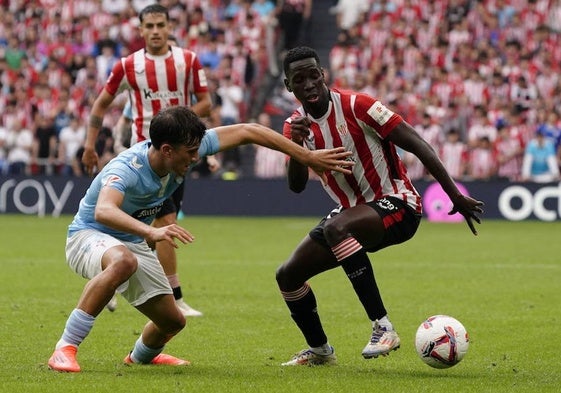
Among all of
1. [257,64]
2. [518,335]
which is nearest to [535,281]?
[518,335]

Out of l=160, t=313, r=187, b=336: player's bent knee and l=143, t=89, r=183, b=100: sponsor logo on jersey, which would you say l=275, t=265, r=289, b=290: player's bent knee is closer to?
l=160, t=313, r=187, b=336: player's bent knee

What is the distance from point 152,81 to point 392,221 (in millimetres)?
3682

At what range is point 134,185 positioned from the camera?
740cm

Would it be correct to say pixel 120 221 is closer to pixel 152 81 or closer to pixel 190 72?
pixel 152 81

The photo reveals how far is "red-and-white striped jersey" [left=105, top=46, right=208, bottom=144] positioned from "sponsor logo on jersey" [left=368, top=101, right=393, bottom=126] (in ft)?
11.2

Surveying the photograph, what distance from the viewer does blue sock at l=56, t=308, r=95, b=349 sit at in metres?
7.34

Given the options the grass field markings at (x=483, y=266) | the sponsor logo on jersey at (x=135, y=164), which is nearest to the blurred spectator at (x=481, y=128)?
the grass field markings at (x=483, y=266)

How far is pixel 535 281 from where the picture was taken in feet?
45.0

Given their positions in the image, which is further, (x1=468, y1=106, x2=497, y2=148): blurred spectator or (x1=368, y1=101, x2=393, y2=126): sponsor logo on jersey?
(x1=468, y1=106, x2=497, y2=148): blurred spectator

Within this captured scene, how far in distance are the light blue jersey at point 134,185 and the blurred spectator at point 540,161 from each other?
16.8 m

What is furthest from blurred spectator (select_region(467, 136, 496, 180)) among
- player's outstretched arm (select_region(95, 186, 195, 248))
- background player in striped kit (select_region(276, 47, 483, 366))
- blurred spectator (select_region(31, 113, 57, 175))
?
player's outstretched arm (select_region(95, 186, 195, 248))

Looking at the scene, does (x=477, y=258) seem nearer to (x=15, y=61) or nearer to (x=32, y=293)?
(x=32, y=293)

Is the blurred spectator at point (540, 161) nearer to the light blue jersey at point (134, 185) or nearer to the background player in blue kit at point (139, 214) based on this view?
the background player in blue kit at point (139, 214)

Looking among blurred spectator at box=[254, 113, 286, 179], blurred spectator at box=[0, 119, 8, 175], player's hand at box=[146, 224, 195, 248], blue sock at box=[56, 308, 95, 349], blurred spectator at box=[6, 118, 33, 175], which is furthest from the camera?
blurred spectator at box=[0, 119, 8, 175]
